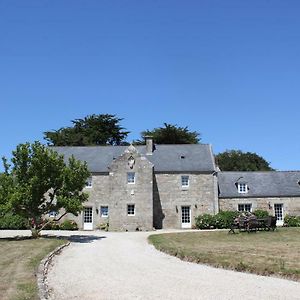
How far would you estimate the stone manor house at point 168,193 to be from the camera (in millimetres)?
38938

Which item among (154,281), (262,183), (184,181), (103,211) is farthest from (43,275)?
(262,183)

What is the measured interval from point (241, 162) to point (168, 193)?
117 feet

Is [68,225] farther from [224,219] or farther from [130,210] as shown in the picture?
[224,219]

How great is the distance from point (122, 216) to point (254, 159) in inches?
1642

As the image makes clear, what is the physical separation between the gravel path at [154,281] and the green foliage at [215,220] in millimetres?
21059

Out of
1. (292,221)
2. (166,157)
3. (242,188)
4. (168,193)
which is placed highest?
(166,157)

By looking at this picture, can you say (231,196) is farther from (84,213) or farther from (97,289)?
(97,289)

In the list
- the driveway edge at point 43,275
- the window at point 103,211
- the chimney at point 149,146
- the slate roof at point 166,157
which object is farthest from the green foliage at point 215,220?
the driveway edge at point 43,275

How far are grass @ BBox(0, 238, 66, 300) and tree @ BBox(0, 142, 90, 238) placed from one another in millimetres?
6063

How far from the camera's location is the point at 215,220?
37.1 metres

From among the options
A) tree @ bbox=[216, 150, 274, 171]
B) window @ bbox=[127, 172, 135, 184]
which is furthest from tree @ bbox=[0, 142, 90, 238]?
tree @ bbox=[216, 150, 274, 171]

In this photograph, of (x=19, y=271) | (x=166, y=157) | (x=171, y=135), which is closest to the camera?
(x=19, y=271)

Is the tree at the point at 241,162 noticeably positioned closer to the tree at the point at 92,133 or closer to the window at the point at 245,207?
the tree at the point at 92,133

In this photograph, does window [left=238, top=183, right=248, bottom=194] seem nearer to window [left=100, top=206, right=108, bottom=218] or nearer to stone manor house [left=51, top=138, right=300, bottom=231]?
stone manor house [left=51, top=138, right=300, bottom=231]
